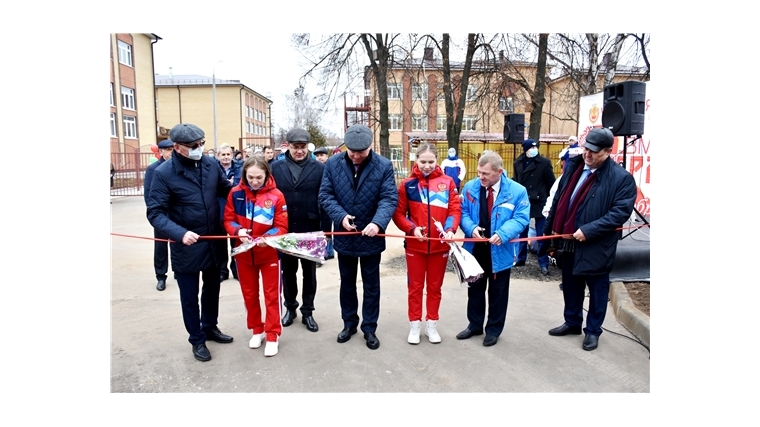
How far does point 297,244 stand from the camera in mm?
3939

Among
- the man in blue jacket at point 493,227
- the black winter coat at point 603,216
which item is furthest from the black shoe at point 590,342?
the man in blue jacket at point 493,227

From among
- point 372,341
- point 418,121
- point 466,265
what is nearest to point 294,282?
point 372,341

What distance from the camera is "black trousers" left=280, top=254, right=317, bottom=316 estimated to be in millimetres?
4539

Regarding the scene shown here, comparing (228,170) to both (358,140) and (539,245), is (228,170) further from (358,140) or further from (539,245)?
(539,245)

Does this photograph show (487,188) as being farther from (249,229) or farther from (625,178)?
(249,229)

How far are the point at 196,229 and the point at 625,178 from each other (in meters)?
3.53

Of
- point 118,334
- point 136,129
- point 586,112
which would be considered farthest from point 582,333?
point 136,129

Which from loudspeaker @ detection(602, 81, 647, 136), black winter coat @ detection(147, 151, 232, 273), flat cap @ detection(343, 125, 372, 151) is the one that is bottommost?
black winter coat @ detection(147, 151, 232, 273)

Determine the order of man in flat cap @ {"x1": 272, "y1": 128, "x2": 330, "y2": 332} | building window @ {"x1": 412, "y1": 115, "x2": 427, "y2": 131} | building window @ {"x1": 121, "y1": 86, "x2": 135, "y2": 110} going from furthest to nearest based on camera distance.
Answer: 1. building window @ {"x1": 121, "y1": 86, "x2": 135, "y2": 110}
2. building window @ {"x1": 412, "y1": 115, "x2": 427, "y2": 131}
3. man in flat cap @ {"x1": 272, "y1": 128, "x2": 330, "y2": 332}

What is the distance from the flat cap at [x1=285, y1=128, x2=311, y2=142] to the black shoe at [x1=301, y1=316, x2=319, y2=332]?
1.75 metres

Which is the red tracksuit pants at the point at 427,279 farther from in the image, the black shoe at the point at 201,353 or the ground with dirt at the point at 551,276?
the ground with dirt at the point at 551,276

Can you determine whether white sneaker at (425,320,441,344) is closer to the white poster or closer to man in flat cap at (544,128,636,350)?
man in flat cap at (544,128,636,350)

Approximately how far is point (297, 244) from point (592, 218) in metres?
2.51

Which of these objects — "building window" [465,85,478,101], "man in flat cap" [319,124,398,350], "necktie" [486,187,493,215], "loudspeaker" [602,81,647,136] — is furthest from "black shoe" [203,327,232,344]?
"building window" [465,85,478,101]
